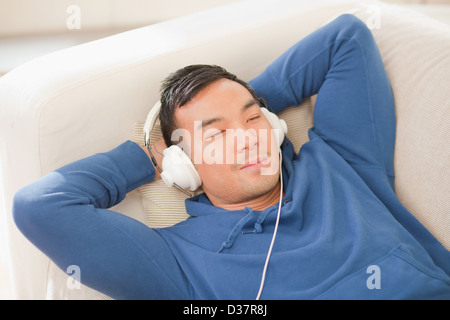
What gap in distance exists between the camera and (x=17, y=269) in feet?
4.19

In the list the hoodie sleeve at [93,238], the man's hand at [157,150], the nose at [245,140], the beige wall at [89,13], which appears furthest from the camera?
the beige wall at [89,13]

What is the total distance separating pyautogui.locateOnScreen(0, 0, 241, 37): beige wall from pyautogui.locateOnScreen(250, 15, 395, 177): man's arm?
4.25 ft

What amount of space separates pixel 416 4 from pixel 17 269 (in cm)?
245

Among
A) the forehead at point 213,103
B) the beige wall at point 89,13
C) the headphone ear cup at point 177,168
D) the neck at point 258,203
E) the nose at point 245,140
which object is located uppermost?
the beige wall at point 89,13

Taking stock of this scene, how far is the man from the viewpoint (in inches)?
40.8

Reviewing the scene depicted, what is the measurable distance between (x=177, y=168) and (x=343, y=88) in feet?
1.67

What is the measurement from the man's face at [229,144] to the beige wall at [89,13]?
1436 mm

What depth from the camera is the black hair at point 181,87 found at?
4.06ft

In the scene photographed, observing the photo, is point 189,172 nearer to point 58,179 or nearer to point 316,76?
point 58,179

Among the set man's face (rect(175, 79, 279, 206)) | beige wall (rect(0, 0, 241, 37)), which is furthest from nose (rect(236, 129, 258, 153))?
beige wall (rect(0, 0, 241, 37))

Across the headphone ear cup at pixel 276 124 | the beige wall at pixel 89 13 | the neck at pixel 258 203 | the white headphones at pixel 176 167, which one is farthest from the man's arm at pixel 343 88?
the beige wall at pixel 89 13

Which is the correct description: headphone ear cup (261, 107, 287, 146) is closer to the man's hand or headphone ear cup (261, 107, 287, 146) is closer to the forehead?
the forehead

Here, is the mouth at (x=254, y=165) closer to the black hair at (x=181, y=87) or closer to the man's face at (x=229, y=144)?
the man's face at (x=229, y=144)

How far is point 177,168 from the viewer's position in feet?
3.93
